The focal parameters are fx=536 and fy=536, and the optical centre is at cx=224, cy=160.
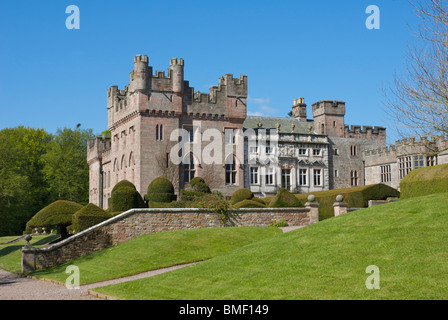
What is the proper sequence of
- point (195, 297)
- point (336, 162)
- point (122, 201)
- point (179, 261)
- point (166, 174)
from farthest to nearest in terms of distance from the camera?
point (336, 162) < point (166, 174) < point (122, 201) < point (179, 261) < point (195, 297)

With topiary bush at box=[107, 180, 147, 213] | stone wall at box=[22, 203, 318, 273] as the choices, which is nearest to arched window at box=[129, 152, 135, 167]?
topiary bush at box=[107, 180, 147, 213]

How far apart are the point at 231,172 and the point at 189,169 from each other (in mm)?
4082

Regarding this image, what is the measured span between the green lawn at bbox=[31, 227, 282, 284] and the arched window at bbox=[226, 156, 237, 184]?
2333cm

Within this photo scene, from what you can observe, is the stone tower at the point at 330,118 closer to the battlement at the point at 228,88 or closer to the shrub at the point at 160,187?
the battlement at the point at 228,88

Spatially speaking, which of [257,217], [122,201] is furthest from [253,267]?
[122,201]

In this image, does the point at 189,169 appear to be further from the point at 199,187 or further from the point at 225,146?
the point at 199,187

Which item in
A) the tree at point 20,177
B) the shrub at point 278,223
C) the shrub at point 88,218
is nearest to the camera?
the shrub at point 88,218

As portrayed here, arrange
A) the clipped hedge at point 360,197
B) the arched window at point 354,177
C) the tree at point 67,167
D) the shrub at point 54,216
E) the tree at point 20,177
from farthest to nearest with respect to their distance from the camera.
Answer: the tree at point 67,167
the arched window at point 354,177
the tree at point 20,177
the clipped hedge at point 360,197
the shrub at point 54,216

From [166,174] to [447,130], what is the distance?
2858cm

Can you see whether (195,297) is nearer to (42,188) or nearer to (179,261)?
(179,261)

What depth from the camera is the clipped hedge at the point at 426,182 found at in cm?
2281

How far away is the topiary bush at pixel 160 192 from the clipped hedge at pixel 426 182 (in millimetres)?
16398

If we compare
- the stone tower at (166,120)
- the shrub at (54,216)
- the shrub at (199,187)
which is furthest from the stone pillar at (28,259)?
the stone tower at (166,120)

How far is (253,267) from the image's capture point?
13.6 metres
